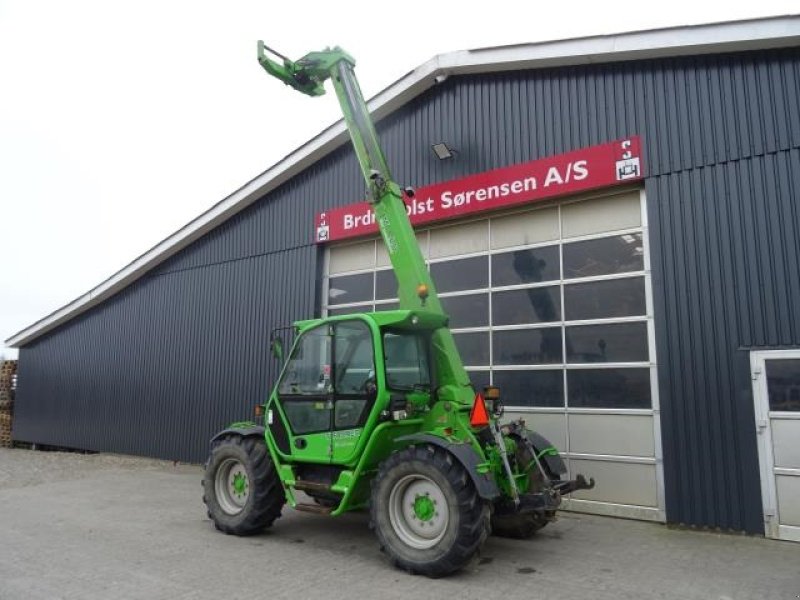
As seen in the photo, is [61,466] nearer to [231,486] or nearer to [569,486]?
[231,486]

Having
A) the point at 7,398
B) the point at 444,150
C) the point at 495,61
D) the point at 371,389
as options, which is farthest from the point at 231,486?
the point at 7,398

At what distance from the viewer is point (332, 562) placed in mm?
5852

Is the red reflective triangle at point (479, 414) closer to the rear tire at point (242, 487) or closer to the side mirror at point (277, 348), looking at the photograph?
the side mirror at point (277, 348)

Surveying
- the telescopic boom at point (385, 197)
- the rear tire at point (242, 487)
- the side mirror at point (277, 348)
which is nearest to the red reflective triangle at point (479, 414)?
the telescopic boom at point (385, 197)

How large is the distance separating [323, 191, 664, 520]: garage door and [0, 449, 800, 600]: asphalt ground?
0.85 meters

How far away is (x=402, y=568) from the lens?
5.49 metres

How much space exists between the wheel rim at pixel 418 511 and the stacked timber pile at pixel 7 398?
1857 centimetres

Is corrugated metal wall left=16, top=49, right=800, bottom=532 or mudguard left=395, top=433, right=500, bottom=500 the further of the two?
corrugated metal wall left=16, top=49, right=800, bottom=532

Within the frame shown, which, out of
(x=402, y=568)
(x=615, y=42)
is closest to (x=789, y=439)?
(x=402, y=568)

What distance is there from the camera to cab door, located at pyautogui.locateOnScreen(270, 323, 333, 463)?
6.34 metres

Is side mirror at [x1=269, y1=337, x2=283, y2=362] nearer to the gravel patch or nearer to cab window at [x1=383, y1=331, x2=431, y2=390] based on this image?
cab window at [x1=383, y1=331, x2=431, y2=390]

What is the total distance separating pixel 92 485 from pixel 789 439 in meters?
10.7

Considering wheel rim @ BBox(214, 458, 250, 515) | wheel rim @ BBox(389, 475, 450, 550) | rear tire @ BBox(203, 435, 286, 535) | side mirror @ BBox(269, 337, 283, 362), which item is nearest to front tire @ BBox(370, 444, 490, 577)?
wheel rim @ BBox(389, 475, 450, 550)

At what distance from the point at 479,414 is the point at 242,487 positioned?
307cm
